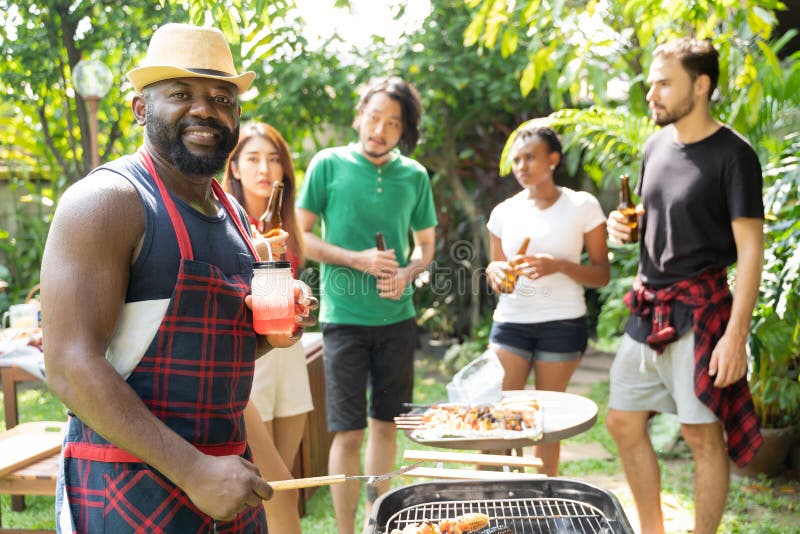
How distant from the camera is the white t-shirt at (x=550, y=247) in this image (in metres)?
3.84

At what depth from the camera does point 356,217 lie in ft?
12.3

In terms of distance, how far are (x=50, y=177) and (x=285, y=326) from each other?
839cm

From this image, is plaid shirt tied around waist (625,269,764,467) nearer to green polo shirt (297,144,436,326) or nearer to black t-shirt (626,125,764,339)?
black t-shirt (626,125,764,339)

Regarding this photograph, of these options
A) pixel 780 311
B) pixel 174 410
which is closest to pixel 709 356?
pixel 780 311

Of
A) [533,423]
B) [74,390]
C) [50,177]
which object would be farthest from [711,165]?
[50,177]

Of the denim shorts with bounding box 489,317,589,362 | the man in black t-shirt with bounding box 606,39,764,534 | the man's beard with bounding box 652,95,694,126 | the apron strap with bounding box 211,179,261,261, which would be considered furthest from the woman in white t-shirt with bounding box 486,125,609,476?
the apron strap with bounding box 211,179,261,261

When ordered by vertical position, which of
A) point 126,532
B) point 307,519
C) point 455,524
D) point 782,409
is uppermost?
point 126,532

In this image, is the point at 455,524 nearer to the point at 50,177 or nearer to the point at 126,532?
the point at 126,532

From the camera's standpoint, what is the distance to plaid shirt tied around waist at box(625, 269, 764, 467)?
10.6 feet

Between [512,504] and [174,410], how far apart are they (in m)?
1.28

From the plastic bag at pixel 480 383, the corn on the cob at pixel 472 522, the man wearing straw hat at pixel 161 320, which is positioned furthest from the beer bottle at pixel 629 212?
the man wearing straw hat at pixel 161 320

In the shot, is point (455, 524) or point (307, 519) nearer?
point (455, 524)

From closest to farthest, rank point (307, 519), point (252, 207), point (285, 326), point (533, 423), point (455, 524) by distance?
point (285, 326) < point (455, 524) < point (533, 423) < point (252, 207) < point (307, 519)

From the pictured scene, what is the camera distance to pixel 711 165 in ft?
10.5
